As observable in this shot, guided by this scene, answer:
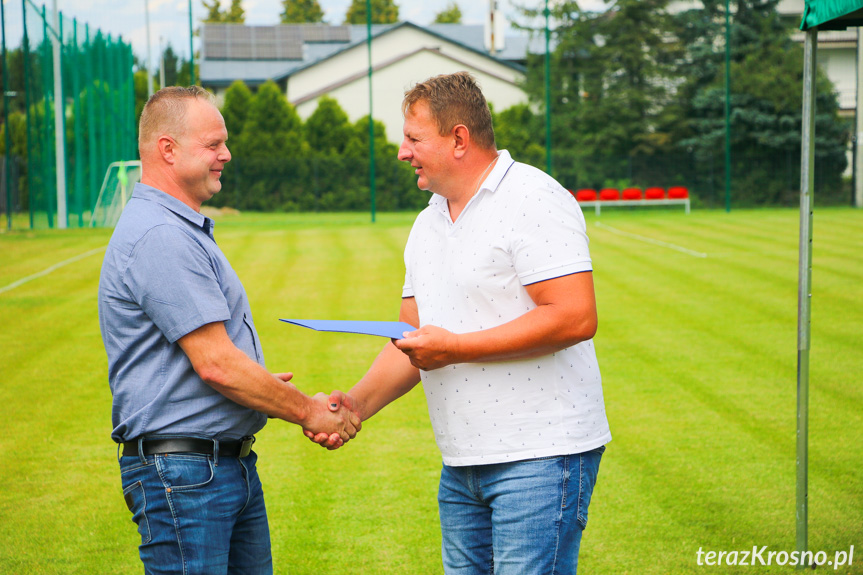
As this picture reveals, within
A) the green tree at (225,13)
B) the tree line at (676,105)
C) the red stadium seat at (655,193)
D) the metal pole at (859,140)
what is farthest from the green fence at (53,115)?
the green tree at (225,13)

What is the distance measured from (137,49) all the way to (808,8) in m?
30.4

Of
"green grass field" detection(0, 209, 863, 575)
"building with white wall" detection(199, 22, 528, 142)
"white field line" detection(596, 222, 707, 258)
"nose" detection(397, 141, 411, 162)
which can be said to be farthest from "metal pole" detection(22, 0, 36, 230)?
"nose" detection(397, 141, 411, 162)

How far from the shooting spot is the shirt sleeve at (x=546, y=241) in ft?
7.34

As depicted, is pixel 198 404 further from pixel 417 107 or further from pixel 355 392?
pixel 417 107

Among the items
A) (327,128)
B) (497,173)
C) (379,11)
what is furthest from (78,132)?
(379,11)

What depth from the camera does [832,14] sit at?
128 inches

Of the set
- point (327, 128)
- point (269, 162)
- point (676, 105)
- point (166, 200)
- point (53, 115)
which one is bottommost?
point (166, 200)

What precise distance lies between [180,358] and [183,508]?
1.37ft

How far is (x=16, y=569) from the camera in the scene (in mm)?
3982

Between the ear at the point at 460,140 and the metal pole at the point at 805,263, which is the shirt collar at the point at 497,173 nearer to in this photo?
the ear at the point at 460,140

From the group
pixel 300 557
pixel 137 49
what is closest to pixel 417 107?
pixel 300 557

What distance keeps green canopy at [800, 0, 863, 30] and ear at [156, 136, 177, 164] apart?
235cm

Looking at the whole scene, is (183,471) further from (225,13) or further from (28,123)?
(225,13)

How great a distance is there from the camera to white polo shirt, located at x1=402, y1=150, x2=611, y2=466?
2.27m
